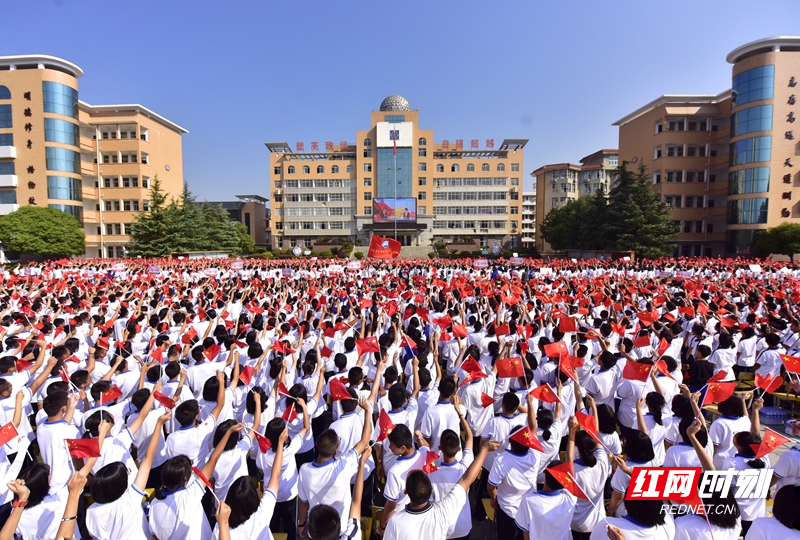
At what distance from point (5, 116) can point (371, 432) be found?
49175mm

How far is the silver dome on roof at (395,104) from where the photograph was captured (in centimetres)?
5831

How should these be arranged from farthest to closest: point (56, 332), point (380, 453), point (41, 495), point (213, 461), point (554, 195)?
point (554, 195)
point (56, 332)
point (380, 453)
point (213, 461)
point (41, 495)

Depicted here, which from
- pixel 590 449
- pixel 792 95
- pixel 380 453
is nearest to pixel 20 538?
pixel 380 453

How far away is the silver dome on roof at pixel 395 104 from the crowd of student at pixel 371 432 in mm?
55185

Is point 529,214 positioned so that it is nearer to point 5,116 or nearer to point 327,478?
point 5,116

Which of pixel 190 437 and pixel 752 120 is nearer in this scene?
pixel 190 437

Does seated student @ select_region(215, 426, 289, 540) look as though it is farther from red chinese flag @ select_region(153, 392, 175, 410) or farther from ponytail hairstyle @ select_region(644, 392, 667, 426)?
ponytail hairstyle @ select_region(644, 392, 667, 426)

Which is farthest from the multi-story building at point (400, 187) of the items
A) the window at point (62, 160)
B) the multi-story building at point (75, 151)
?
the window at point (62, 160)

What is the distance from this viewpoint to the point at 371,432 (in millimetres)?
3283

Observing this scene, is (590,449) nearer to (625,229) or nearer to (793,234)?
(625,229)

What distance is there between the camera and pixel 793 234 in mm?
28453

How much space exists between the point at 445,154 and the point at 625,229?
105 feet

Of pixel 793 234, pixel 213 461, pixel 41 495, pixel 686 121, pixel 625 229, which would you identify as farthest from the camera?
pixel 686 121

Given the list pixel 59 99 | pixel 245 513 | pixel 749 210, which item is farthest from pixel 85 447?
pixel 59 99
